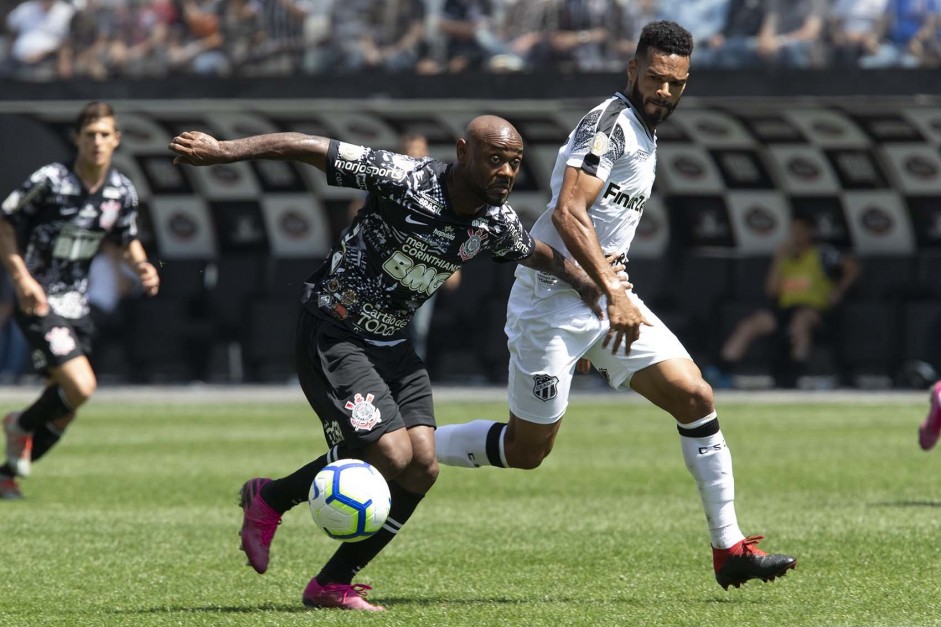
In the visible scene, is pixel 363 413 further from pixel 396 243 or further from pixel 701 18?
pixel 701 18

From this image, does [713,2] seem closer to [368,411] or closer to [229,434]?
[229,434]

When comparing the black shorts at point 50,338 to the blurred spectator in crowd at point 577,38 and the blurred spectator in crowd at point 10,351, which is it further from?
the blurred spectator in crowd at point 10,351

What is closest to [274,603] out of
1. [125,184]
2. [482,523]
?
[482,523]

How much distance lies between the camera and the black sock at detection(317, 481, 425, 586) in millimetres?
6336

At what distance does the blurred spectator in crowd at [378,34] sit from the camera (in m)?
19.5

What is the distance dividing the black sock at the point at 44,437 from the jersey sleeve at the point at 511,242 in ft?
16.3

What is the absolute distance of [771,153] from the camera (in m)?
19.6

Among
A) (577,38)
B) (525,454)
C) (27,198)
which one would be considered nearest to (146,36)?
(577,38)

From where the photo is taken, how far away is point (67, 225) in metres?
10.2

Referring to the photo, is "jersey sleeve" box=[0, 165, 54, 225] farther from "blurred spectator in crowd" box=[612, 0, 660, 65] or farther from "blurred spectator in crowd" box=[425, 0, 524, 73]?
"blurred spectator in crowd" box=[612, 0, 660, 65]

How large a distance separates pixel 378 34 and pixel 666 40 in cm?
1358

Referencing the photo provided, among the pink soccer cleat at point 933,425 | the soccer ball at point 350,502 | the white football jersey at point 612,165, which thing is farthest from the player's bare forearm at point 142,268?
Result: the pink soccer cleat at point 933,425

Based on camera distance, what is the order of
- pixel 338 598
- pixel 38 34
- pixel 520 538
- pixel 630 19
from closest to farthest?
pixel 338 598
pixel 520 538
pixel 630 19
pixel 38 34

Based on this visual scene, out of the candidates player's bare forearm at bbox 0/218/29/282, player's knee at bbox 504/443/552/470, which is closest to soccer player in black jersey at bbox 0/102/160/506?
player's bare forearm at bbox 0/218/29/282
